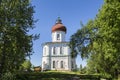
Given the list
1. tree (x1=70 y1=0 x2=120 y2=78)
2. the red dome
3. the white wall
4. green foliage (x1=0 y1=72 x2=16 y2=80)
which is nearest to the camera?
tree (x1=70 y1=0 x2=120 y2=78)

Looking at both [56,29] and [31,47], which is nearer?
[31,47]

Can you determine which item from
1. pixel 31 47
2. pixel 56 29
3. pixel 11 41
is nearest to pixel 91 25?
pixel 31 47

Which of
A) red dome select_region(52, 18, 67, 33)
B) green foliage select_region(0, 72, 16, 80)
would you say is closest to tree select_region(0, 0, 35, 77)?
green foliage select_region(0, 72, 16, 80)

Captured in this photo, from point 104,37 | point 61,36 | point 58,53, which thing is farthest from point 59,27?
point 104,37

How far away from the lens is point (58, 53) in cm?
7512

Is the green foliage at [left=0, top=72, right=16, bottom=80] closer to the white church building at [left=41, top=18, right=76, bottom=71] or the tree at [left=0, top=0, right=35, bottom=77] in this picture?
the tree at [left=0, top=0, right=35, bottom=77]

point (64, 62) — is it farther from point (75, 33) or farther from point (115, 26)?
point (115, 26)

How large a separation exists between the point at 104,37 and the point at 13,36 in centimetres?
937

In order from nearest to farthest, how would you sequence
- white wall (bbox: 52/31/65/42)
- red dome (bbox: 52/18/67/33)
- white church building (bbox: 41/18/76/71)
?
white church building (bbox: 41/18/76/71) → red dome (bbox: 52/18/67/33) → white wall (bbox: 52/31/65/42)

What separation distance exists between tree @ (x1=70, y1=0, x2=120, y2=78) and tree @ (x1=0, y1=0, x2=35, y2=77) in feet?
25.6

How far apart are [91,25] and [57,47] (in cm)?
4204

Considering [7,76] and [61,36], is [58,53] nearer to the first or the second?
[61,36]

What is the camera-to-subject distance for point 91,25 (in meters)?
33.4

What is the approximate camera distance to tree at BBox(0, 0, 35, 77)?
26969 millimetres
